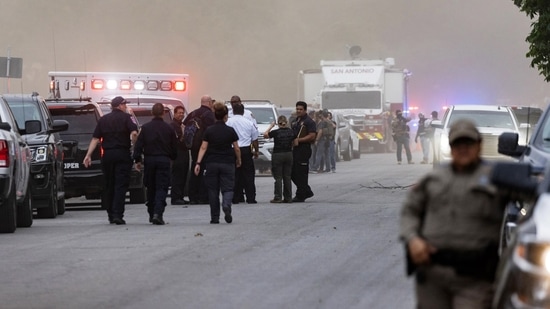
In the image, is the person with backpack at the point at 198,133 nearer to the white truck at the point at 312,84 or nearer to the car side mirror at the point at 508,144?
the car side mirror at the point at 508,144

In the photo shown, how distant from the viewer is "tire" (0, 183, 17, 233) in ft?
60.6

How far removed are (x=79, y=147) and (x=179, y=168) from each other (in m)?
1.82

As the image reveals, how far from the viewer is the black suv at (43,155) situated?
21.4 m


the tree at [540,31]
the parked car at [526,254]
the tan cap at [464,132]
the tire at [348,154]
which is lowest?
the tire at [348,154]

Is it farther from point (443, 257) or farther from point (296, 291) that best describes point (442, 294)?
point (296, 291)

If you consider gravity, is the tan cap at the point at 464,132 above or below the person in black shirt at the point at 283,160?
above

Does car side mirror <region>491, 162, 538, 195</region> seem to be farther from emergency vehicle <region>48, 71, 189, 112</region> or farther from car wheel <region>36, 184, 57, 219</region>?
emergency vehicle <region>48, 71, 189, 112</region>

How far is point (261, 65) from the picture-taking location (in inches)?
3954

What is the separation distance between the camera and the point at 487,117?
32688 millimetres

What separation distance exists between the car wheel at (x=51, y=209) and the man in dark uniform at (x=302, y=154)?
15.2ft

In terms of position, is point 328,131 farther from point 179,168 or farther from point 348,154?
point 179,168

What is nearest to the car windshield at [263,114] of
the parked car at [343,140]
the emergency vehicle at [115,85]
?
the emergency vehicle at [115,85]

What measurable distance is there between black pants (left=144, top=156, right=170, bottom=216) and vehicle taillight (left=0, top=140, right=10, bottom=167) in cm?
213

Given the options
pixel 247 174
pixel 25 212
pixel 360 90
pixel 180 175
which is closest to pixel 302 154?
pixel 247 174
